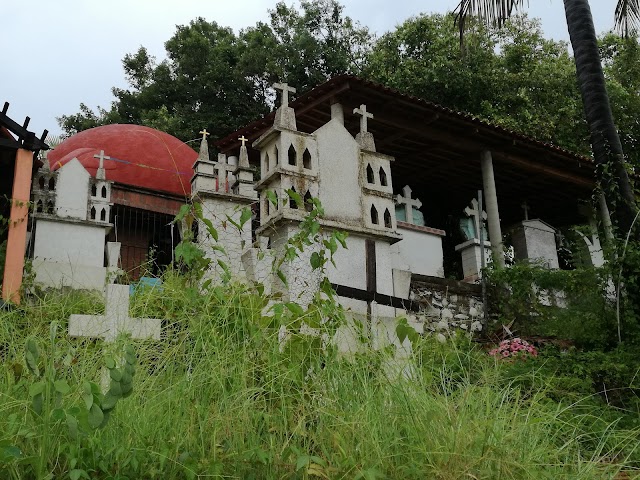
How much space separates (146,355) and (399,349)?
161cm

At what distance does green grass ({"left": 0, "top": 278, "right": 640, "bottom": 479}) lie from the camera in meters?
2.93

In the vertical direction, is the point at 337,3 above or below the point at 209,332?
above

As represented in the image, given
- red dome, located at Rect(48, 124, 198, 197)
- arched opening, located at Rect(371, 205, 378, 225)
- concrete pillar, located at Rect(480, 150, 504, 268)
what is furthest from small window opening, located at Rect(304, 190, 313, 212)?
red dome, located at Rect(48, 124, 198, 197)

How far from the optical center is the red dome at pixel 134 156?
1346 centimetres

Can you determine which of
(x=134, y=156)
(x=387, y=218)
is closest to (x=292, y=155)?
(x=387, y=218)

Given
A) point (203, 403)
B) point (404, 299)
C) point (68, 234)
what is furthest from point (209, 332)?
point (68, 234)

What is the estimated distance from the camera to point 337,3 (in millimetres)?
24500

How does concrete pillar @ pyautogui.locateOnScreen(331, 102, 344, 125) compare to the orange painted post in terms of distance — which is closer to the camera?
the orange painted post

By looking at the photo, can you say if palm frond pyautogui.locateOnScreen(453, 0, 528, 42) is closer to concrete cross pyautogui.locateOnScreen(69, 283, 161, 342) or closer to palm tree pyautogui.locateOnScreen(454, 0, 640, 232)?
palm tree pyautogui.locateOnScreen(454, 0, 640, 232)

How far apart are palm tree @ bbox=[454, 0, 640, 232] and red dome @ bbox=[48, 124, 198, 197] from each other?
6783 mm

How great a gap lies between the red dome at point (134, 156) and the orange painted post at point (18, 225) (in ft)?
13.3

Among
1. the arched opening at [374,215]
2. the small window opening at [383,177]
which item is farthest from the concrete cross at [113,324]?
the small window opening at [383,177]

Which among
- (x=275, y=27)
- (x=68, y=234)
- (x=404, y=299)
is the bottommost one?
(x=404, y=299)

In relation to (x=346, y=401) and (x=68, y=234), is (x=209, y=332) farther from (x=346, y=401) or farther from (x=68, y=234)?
(x=68, y=234)
